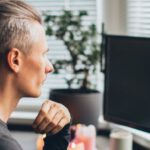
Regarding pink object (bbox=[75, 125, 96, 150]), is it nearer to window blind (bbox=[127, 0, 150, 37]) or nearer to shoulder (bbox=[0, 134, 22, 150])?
window blind (bbox=[127, 0, 150, 37])

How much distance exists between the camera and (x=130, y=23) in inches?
95.3

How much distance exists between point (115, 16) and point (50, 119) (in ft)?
3.31

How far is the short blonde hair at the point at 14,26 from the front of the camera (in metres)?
1.15

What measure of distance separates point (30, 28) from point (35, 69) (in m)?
0.11

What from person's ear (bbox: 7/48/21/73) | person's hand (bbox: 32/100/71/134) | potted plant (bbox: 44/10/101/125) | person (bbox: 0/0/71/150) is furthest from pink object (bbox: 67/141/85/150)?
person's ear (bbox: 7/48/21/73)

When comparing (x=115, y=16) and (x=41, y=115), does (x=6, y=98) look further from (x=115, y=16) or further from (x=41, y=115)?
(x=115, y=16)

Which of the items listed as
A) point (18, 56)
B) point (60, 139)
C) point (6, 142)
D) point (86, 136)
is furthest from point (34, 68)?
point (86, 136)

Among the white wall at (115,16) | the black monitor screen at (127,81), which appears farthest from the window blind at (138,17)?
the black monitor screen at (127,81)

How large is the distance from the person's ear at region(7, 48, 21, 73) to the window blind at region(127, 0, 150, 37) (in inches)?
50.1

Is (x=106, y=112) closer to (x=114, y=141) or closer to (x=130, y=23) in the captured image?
Result: (x=114, y=141)

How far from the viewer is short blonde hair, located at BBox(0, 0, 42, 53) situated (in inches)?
45.4

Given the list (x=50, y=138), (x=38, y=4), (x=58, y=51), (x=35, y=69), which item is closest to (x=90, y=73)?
(x=58, y=51)

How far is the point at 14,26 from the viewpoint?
1156 mm

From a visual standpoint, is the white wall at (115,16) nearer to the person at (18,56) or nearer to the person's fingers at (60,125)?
the person's fingers at (60,125)
